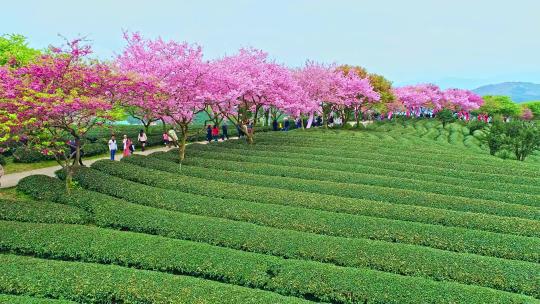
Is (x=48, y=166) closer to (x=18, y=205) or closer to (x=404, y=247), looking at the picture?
(x=18, y=205)

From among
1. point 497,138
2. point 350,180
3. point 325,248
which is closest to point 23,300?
point 325,248

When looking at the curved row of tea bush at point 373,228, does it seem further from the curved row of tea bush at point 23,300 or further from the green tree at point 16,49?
the green tree at point 16,49

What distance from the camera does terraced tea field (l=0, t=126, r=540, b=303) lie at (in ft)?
37.6

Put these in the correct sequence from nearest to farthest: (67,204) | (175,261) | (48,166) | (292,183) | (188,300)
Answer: (188,300) → (175,261) → (67,204) → (292,183) → (48,166)

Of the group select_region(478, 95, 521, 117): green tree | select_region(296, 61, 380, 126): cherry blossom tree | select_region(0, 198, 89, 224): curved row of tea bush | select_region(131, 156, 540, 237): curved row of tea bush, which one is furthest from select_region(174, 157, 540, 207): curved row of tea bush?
select_region(478, 95, 521, 117): green tree

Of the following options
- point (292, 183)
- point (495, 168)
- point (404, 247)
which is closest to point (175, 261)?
point (404, 247)

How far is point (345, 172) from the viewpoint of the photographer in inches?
1003

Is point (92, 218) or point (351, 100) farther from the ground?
point (351, 100)

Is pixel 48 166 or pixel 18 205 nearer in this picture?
pixel 18 205

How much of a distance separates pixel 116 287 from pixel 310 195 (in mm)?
11127

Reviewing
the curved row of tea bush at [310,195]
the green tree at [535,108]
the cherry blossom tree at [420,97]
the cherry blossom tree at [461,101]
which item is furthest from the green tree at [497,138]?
the green tree at [535,108]

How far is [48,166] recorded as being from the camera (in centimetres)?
2645

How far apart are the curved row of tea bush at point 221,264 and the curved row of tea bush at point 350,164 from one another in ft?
47.5

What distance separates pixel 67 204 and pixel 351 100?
133 ft
